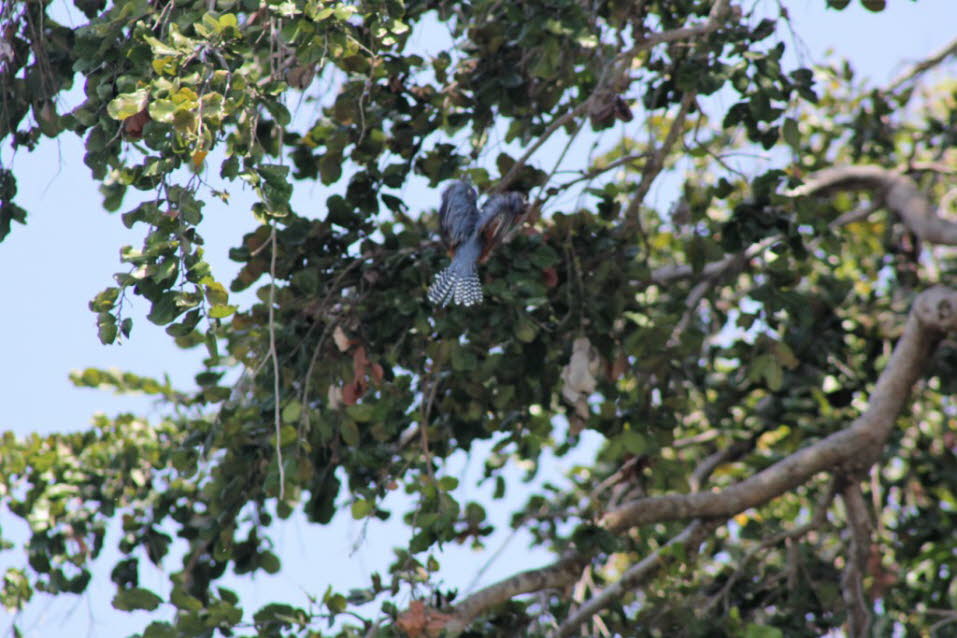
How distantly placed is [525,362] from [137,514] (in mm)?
1327

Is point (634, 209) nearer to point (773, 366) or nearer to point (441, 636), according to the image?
point (773, 366)

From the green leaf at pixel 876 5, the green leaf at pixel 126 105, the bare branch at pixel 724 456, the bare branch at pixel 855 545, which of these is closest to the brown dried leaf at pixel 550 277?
the green leaf at pixel 876 5

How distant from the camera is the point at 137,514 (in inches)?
168

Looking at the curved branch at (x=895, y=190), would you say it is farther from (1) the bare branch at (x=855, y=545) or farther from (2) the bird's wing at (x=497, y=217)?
(2) the bird's wing at (x=497, y=217)

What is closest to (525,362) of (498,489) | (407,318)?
(407,318)

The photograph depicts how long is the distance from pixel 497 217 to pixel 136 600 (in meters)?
1.27

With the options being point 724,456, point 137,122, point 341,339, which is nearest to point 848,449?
point 724,456

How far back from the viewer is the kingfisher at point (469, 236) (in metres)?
Answer: 3.21

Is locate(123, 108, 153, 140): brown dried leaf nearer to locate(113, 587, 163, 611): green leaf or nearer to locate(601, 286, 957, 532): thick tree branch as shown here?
locate(113, 587, 163, 611): green leaf

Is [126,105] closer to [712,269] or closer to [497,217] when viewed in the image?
[497,217]

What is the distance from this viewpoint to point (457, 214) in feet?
10.7

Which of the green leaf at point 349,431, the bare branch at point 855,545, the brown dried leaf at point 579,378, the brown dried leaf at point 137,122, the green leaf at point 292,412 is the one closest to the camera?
the brown dried leaf at point 137,122

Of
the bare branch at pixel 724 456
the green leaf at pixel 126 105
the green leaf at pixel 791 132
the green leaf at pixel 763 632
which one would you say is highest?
the green leaf at pixel 791 132

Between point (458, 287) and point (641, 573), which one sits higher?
point (458, 287)
